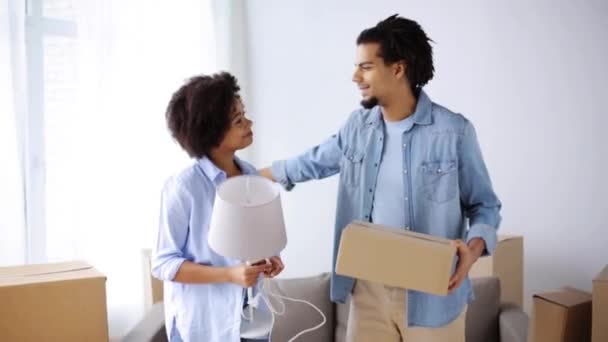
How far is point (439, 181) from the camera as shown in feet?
5.00

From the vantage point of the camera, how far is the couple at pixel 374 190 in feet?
4.48

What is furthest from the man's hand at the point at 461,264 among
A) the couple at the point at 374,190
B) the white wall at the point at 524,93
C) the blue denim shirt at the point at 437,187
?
the white wall at the point at 524,93

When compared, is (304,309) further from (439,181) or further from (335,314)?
(439,181)

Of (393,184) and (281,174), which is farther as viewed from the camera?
(281,174)

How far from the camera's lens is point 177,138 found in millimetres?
1428

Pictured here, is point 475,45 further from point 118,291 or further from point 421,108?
point 118,291

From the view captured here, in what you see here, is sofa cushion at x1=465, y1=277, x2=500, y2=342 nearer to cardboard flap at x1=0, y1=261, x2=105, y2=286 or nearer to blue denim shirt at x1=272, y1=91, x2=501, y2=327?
blue denim shirt at x1=272, y1=91, x2=501, y2=327

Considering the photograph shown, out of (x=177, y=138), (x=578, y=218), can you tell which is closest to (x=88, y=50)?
(x=177, y=138)

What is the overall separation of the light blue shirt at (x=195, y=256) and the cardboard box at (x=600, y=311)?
94 centimetres

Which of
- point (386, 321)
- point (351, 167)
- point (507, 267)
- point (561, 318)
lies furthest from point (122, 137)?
point (561, 318)

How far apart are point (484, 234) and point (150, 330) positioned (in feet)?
3.84

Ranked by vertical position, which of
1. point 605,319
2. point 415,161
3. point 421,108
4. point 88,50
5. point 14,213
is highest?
point 88,50

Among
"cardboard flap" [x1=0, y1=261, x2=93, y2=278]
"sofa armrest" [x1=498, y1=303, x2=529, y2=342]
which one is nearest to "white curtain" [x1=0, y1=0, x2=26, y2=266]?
"cardboard flap" [x1=0, y1=261, x2=93, y2=278]

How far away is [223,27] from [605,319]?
214 cm
